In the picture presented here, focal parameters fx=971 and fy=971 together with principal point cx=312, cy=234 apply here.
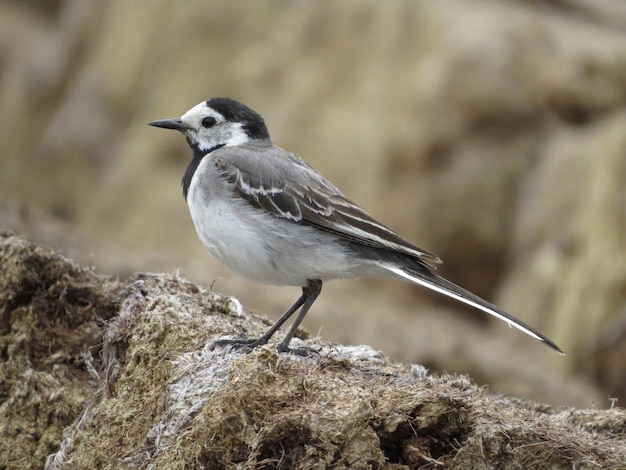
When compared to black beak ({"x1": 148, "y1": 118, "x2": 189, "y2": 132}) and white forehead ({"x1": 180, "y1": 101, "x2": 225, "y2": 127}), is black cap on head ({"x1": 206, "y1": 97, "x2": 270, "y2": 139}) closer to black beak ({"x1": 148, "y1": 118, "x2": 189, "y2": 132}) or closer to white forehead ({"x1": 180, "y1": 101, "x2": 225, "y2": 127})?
white forehead ({"x1": 180, "y1": 101, "x2": 225, "y2": 127})

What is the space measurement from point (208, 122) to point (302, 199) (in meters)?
1.38

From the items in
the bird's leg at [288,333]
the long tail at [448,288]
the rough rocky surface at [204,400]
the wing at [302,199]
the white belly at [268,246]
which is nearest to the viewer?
the rough rocky surface at [204,400]

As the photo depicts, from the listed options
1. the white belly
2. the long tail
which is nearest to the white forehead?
the white belly

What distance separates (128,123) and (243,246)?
700 inches

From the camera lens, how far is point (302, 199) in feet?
25.7

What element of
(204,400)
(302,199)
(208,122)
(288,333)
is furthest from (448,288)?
(208,122)

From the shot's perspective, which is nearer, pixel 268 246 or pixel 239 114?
pixel 268 246

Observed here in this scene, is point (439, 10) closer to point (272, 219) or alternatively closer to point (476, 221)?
point (476, 221)

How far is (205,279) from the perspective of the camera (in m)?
15.4

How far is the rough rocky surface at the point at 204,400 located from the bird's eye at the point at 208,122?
1.66m

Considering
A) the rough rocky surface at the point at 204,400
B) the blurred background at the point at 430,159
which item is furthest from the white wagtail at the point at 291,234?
the blurred background at the point at 430,159

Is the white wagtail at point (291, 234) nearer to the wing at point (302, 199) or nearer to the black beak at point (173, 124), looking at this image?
the wing at point (302, 199)

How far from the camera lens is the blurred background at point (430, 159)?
15711mm

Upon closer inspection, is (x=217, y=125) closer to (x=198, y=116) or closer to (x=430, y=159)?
(x=198, y=116)
